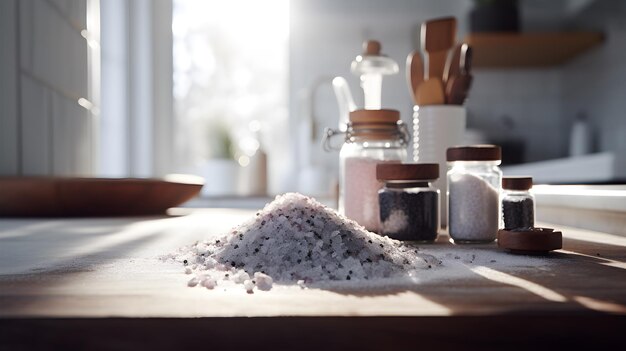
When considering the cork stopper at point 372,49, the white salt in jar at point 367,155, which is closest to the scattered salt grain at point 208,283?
the white salt in jar at point 367,155

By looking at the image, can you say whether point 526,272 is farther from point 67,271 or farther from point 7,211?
point 7,211

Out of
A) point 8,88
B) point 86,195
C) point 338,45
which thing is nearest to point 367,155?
point 86,195

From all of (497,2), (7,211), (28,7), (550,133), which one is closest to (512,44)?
(497,2)

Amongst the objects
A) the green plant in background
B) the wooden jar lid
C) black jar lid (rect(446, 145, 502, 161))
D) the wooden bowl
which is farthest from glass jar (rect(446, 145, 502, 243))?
the green plant in background

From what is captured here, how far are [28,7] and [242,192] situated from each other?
1.63 metres

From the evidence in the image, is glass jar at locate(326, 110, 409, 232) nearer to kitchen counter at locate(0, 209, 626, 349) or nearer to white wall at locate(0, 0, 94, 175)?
kitchen counter at locate(0, 209, 626, 349)

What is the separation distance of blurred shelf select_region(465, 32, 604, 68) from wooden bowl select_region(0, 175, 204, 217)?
1931mm

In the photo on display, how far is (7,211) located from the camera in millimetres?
1164

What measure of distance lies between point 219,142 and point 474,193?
6.90 ft

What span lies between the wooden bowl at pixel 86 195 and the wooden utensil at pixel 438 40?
0.64 metres

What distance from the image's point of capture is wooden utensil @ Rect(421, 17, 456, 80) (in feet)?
3.11

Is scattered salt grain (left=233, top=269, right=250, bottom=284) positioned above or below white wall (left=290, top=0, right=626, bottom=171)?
below

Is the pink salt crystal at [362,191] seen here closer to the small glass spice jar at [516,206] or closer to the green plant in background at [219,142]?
the small glass spice jar at [516,206]

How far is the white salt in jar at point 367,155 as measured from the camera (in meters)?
0.85
